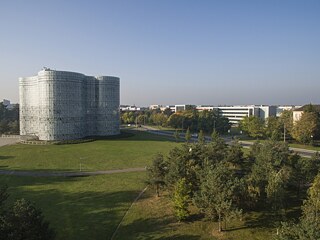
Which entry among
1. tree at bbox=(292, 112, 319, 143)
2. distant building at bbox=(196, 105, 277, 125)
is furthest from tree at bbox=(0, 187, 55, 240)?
distant building at bbox=(196, 105, 277, 125)

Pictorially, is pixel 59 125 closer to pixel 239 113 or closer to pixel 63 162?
pixel 63 162

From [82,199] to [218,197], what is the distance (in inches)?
631

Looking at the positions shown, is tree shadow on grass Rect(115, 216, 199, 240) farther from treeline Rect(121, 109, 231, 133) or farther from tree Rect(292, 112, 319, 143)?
treeline Rect(121, 109, 231, 133)

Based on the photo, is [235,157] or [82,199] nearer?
[82,199]

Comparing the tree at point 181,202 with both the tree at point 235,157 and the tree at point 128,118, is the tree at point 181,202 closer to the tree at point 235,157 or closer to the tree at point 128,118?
the tree at point 235,157

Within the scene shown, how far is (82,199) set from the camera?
2966cm

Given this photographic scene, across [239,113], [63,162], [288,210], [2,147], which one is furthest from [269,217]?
[239,113]

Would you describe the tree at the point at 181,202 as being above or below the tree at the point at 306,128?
below

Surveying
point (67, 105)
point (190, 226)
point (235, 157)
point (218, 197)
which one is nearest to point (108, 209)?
point (190, 226)

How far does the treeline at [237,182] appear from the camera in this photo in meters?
21.5

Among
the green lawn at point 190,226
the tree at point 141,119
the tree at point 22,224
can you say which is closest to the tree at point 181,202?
the green lawn at point 190,226

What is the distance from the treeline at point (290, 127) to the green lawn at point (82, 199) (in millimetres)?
34769

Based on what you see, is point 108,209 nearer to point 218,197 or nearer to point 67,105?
point 218,197

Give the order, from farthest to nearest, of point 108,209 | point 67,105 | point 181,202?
point 67,105 < point 108,209 < point 181,202
